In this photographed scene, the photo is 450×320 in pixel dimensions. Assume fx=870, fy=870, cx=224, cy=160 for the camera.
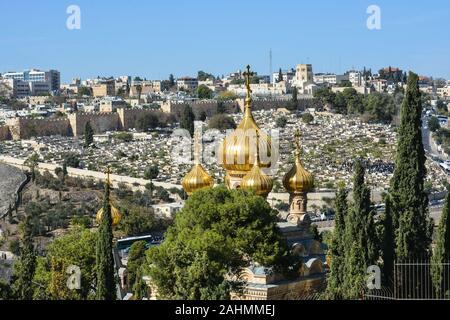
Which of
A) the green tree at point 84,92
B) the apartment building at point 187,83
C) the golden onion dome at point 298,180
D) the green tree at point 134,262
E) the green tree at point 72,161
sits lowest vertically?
the green tree at point 72,161

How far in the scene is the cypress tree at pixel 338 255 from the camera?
44.2 ft

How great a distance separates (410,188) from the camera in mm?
14844

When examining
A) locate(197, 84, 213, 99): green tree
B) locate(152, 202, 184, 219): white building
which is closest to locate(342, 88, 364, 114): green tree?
locate(197, 84, 213, 99): green tree

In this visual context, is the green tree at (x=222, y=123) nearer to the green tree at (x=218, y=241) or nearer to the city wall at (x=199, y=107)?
the city wall at (x=199, y=107)

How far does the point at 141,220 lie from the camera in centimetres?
3788

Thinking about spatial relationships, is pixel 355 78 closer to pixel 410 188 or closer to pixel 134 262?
pixel 134 262

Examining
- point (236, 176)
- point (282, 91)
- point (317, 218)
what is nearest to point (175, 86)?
point (282, 91)

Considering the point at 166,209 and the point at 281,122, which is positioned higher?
the point at 281,122

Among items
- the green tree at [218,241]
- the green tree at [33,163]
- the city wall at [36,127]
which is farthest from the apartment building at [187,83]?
the green tree at [218,241]

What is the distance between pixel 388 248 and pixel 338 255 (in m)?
0.83

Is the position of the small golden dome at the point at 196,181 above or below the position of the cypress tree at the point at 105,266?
above

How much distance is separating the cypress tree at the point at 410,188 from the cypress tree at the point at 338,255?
97 cm

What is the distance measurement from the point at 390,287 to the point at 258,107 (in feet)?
223

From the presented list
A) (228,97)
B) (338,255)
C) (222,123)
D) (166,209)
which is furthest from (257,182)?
(228,97)
